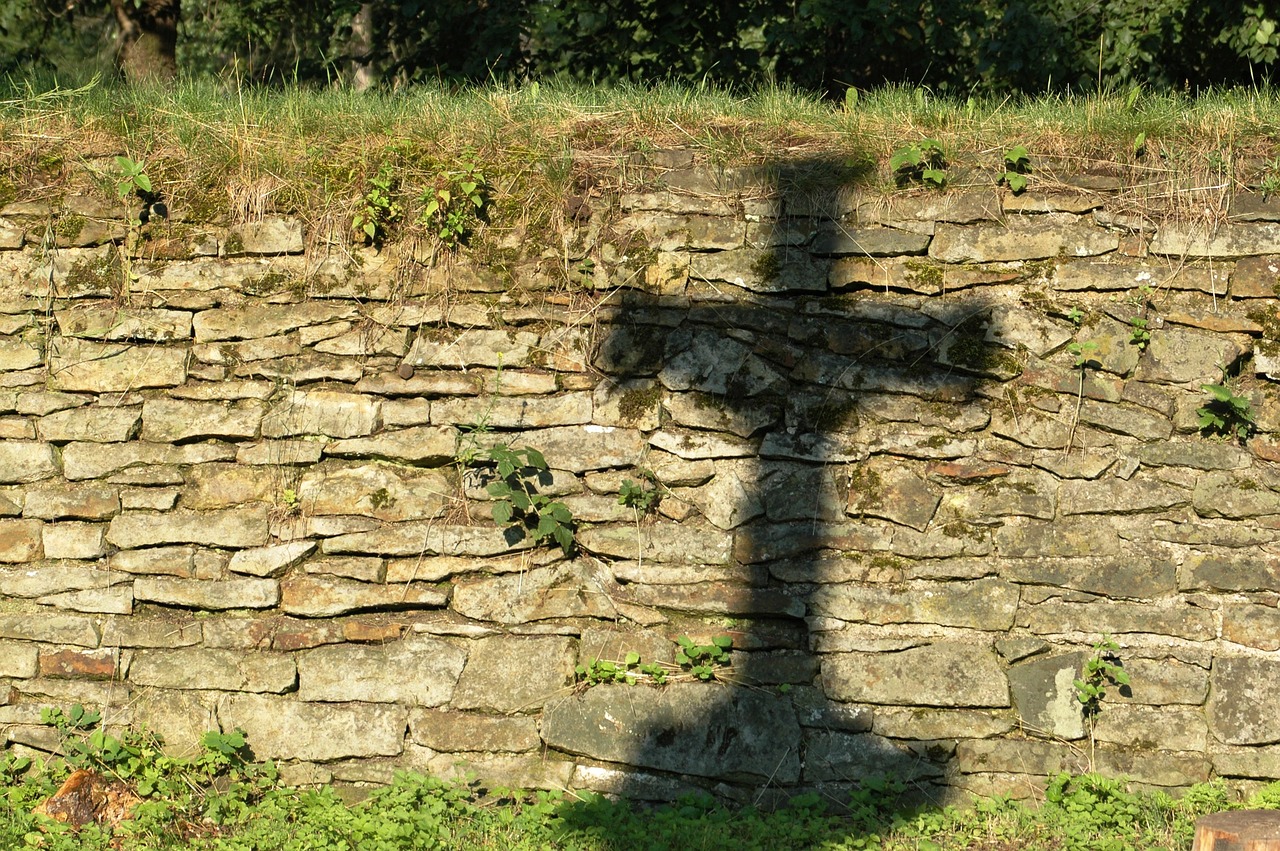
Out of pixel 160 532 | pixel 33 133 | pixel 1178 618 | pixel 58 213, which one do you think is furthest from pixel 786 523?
pixel 33 133

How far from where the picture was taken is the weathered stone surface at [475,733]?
3.87 m

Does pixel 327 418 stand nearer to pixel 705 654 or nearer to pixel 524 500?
pixel 524 500

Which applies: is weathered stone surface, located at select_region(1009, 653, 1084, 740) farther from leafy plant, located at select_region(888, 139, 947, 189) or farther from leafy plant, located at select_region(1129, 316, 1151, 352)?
leafy plant, located at select_region(888, 139, 947, 189)

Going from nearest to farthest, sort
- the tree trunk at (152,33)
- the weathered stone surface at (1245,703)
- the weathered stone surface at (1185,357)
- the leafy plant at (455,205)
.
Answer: the weathered stone surface at (1245,703) → the weathered stone surface at (1185,357) → the leafy plant at (455,205) → the tree trunk at (152,33)

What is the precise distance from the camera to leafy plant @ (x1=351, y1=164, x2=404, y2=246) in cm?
422

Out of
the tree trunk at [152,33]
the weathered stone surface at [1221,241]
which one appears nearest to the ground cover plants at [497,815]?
the weathered stone surface at [1221,241]

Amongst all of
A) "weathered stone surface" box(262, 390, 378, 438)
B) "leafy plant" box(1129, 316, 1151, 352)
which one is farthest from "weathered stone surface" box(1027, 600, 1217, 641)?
"weathered stone surface" box(262, 390, 378, 438)

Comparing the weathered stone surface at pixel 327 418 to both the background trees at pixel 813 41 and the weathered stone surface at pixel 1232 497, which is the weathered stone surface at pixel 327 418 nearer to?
the weathered stone surface at pixel 1232 497

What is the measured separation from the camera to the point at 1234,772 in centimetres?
378

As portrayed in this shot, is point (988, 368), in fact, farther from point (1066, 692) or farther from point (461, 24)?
point (461, 24)

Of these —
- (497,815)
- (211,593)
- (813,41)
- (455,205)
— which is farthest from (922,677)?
(813,41)

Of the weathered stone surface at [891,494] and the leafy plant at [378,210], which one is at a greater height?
the leafy plant at [378,210]

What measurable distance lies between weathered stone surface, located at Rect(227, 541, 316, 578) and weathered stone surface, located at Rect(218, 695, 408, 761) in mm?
429

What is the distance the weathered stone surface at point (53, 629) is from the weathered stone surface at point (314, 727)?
0.54 meters
